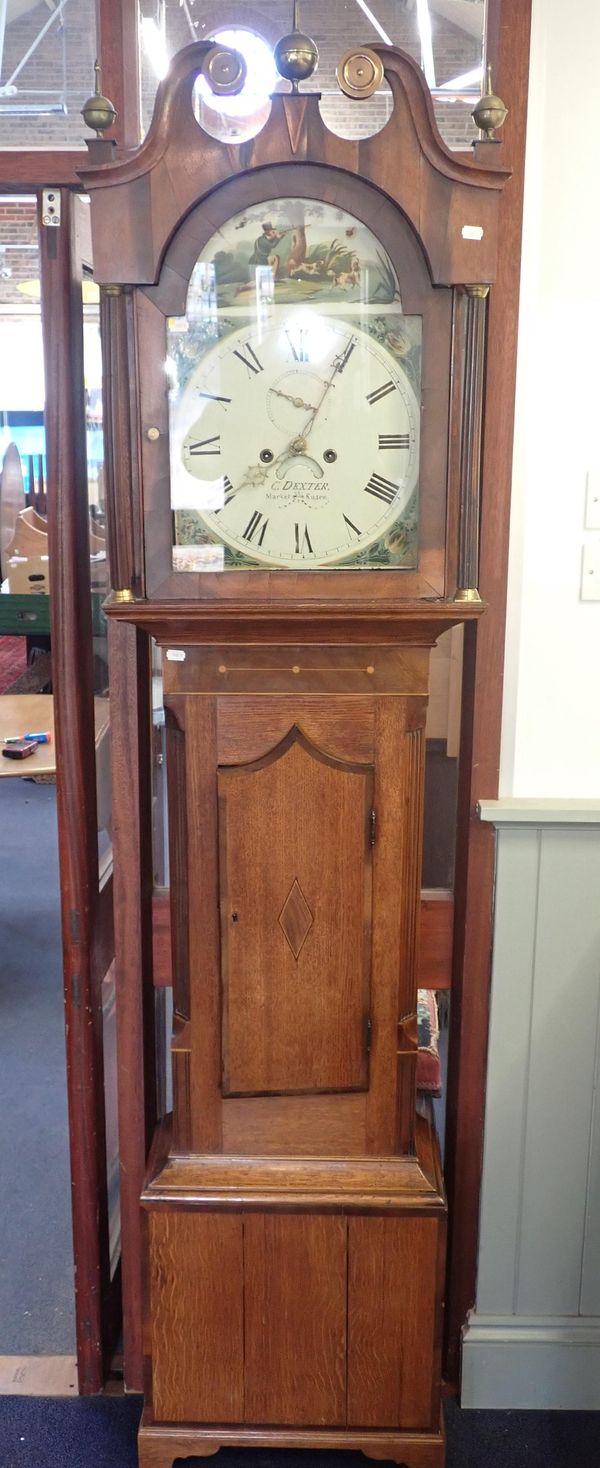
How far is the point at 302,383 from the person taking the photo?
4.44 ft

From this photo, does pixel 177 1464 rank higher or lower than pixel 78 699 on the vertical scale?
lower

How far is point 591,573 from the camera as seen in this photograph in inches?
64.2

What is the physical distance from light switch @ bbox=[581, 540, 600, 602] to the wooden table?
146 centimetres

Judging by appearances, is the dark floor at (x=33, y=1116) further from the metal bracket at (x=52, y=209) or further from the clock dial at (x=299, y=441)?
the metal bracket at (x=52, y=209)

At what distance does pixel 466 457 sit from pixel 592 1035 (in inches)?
36.0

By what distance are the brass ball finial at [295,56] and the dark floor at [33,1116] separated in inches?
76.7

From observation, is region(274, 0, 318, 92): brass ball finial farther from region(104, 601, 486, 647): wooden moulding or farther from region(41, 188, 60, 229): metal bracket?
region(104, 601, 486, 647): wooden moulding

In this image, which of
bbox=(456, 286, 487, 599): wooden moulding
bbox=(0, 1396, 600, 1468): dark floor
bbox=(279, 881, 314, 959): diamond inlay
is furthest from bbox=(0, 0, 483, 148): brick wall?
bbox=(0, 1396, 600, 1468): dark floor

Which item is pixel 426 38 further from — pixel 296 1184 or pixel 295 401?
pixel 296 1184

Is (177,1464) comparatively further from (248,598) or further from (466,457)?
(466,457)

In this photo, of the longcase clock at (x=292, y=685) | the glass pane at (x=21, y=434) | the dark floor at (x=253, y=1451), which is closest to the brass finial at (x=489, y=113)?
the longcase clock at (x=292, y=685)

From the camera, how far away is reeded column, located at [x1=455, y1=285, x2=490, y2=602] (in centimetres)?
134

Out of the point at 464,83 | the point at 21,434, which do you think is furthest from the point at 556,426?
the point at 21,434

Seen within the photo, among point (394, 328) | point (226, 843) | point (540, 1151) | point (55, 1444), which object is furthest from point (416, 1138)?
point (394, 328)
